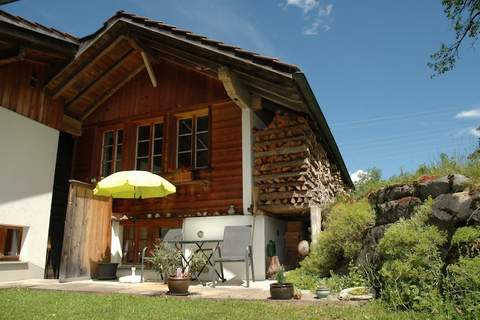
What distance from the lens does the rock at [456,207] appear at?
4.80 meters

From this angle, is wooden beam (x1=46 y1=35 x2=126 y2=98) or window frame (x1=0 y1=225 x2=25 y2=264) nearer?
window frame (x1=0 y1=225 x2=25 y2=264)

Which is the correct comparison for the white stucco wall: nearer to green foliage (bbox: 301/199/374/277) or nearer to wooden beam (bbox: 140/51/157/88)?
wooden beam (bbox: 140/51/157/88)

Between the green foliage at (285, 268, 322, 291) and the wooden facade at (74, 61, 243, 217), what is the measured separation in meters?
2.19

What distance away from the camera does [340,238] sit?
725 centimetres

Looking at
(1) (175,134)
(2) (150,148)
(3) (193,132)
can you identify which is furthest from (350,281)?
(2) (150,148)

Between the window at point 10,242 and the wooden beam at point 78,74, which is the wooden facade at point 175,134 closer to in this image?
the wooden beam at point 78,74

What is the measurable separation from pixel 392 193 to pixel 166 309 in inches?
147

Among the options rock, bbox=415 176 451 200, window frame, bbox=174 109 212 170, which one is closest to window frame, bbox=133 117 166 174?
window frame, bbox=174 109 212 170

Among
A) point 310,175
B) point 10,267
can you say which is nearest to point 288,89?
point 310,175

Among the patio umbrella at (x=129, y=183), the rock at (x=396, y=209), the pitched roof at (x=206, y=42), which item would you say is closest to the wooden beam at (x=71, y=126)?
the pitched roof at (x=206, y=42)

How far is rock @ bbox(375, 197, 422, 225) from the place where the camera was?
5867 millimetres

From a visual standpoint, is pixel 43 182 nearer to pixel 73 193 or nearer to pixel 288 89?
pixel 73 193

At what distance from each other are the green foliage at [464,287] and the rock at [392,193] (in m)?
1.72

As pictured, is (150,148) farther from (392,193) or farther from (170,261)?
(392,193)
